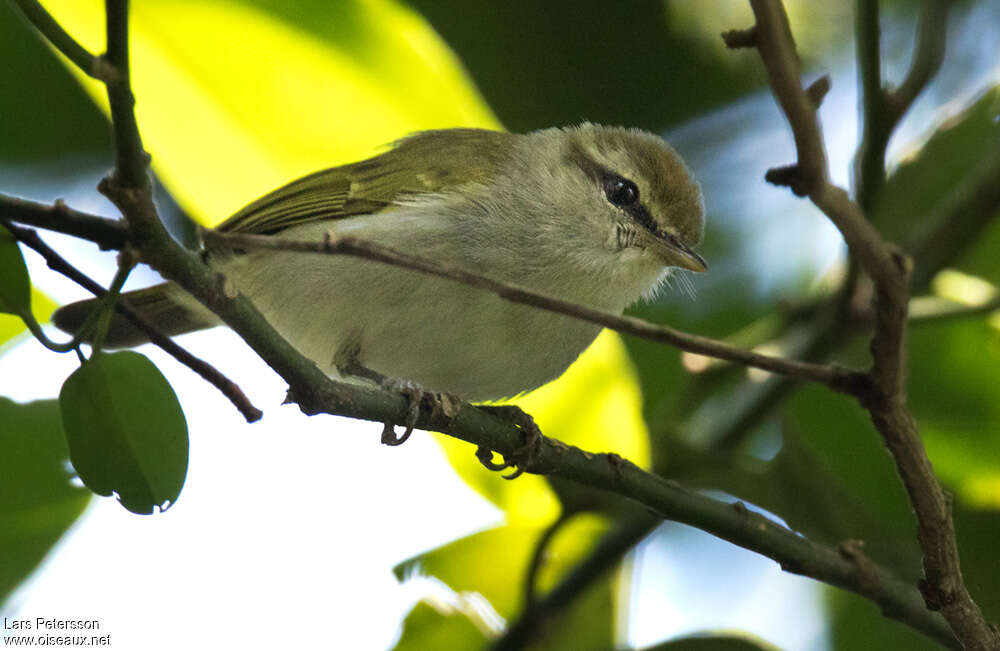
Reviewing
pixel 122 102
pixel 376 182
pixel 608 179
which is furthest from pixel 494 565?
pixel 122 102

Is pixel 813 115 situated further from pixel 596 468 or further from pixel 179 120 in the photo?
pixel 179 120

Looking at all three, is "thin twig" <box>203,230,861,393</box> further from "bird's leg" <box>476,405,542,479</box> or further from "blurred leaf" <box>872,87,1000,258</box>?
"blurred leaf" <box>872,87,1000,258</box>

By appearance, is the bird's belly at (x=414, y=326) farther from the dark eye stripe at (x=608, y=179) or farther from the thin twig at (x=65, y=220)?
the thin twig at (x=65, y=220)

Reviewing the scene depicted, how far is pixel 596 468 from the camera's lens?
6.14 feet

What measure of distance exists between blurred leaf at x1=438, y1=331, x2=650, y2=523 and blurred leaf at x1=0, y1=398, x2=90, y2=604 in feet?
3.43

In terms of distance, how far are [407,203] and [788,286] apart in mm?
1284

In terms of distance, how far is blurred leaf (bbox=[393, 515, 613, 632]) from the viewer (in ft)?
8.21

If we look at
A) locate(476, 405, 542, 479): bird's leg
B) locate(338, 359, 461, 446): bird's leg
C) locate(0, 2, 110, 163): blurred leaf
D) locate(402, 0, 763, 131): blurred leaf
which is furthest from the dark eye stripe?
locate(0, 2, 110, 163): blurred leaf

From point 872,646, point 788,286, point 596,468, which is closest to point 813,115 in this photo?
point 596,468

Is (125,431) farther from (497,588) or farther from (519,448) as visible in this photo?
(497,588)

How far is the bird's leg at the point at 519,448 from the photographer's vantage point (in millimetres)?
1984

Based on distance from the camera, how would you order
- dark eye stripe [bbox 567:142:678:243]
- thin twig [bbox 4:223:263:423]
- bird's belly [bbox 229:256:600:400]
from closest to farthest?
1. thin twig [bbox 4:223:263:423]
2. bird's belly [bbox 229:256:600:400]
3. dark eye stripe [bbox 567:142:678:243]

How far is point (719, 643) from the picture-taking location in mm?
2129

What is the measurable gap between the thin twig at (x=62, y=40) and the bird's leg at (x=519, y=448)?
109cm
